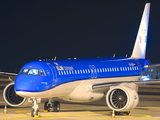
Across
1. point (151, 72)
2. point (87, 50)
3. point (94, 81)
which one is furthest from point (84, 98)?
point (87, 50)

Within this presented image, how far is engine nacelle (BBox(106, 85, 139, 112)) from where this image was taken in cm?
2619

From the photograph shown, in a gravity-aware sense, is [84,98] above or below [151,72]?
below

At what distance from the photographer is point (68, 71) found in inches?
1116

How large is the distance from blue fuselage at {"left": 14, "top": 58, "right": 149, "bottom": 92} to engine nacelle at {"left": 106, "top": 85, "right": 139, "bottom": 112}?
10.5 feet

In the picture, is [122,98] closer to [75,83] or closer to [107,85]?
[107,85]

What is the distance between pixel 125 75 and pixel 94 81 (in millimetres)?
4712


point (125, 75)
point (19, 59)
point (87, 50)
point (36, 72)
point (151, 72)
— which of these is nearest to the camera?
point (36, 72)

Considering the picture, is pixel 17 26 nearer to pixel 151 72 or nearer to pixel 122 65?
pixel 151 72

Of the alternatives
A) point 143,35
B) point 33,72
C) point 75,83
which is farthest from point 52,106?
point 143,35

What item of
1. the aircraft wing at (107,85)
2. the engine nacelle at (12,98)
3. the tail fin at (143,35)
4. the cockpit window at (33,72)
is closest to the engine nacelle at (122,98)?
the aircraft wing at (107,85)

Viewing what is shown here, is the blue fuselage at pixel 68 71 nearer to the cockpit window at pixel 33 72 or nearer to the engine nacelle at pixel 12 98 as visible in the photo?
the cockpit window at pixel 33 72

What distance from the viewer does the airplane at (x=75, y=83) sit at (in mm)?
25578

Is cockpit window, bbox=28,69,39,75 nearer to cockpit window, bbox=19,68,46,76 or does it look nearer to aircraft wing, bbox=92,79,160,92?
cockpit window, bbox=19,68,46,76

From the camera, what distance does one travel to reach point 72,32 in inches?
6442
